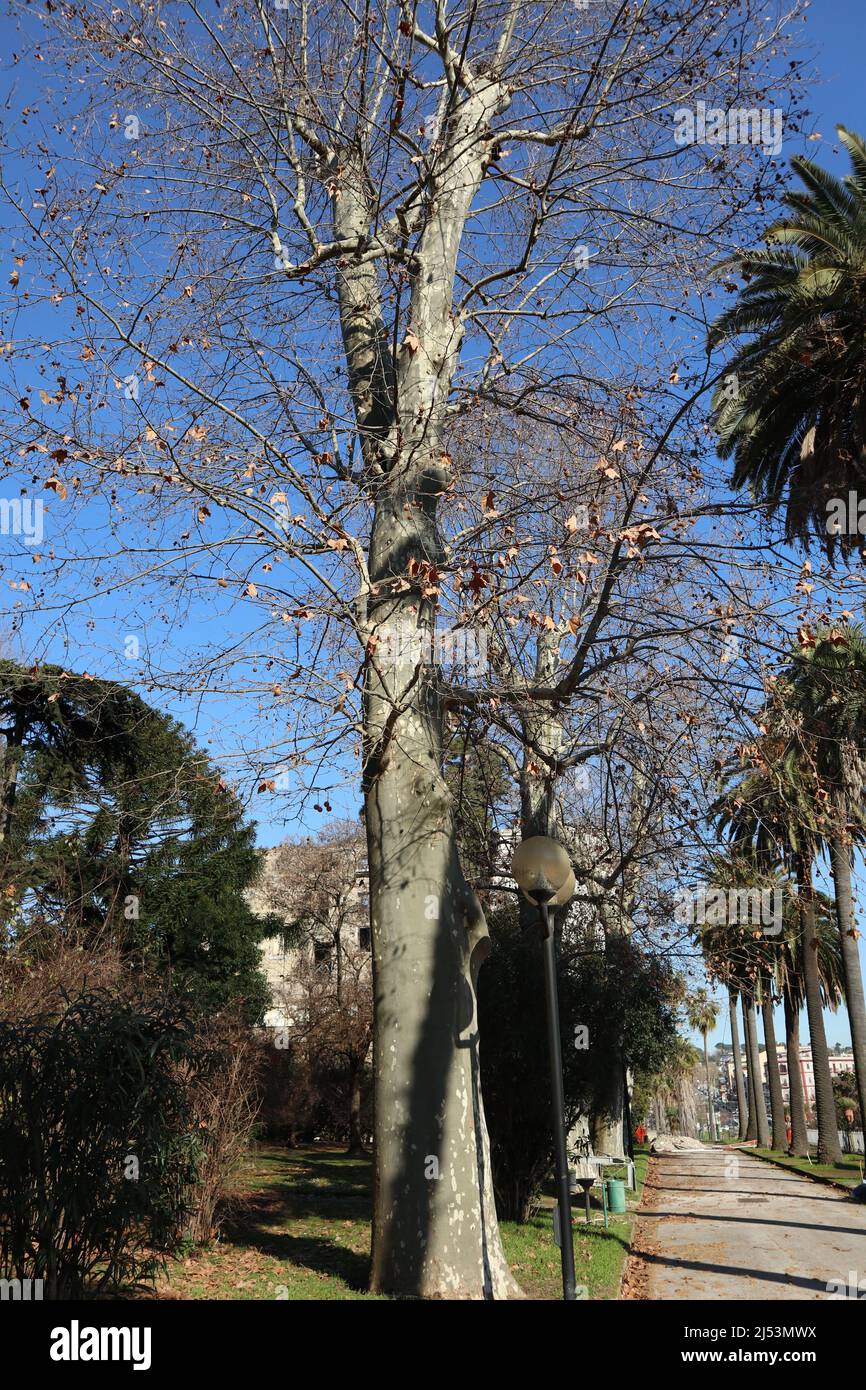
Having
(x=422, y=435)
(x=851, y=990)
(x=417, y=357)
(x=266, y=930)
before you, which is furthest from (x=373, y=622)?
(x=266, y=930)

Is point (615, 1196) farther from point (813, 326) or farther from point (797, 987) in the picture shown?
point (797, 987)

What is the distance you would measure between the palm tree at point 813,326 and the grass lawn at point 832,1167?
1700 cm

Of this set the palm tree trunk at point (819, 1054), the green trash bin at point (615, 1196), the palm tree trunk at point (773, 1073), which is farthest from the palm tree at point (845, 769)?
the palm tree trunk at point (773, 1073)

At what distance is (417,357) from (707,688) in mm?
4358

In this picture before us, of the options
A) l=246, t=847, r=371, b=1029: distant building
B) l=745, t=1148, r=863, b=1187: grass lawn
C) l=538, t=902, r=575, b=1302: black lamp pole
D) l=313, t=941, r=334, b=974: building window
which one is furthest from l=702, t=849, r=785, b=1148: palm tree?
l=313, t=941, r=334, b=974: building window

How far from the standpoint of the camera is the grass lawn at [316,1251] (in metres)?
8.65

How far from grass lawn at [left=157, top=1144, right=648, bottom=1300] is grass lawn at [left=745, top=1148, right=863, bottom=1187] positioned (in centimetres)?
1234

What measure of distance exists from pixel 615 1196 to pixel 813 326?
13609 millimetres

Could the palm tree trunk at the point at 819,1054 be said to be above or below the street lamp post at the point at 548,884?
below

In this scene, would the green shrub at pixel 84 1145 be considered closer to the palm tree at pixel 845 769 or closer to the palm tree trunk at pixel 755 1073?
the palm tree at pixel 845 769

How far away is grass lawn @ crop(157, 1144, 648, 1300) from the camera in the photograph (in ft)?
28.4

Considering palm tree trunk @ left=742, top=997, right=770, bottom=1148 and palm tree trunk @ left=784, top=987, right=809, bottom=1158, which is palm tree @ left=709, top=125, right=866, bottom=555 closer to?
palm tree trunk @ left=784, top=987, right=809, bottom=1158

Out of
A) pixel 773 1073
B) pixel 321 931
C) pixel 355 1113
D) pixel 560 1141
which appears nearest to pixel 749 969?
pixel 560 1141

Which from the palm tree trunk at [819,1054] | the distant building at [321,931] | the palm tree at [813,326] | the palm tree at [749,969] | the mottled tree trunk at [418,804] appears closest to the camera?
the mottled tree trunk at [418,804]
